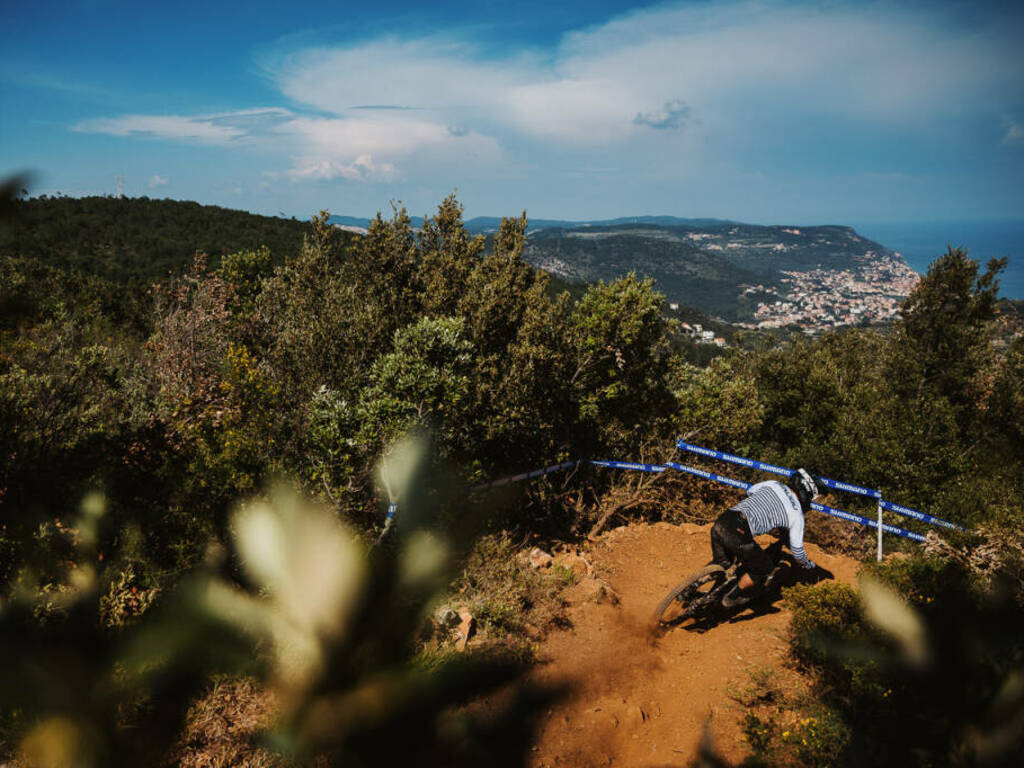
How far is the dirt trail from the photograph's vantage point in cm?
540

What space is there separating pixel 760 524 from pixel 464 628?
425 cm

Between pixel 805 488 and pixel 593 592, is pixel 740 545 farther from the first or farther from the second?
pixel 593 592

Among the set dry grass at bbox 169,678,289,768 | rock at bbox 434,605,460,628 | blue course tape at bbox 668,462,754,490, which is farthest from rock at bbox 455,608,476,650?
blue course tape at bbox 668,462,754,490

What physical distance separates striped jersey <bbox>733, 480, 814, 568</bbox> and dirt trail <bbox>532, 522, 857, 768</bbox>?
142cm

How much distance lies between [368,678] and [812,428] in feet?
65.4

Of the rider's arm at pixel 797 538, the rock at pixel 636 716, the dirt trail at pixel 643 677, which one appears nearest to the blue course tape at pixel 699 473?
the dirt trail at pixel 643 677

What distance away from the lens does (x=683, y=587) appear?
718 centimetres

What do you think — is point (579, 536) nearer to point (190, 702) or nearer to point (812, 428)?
point (190, 702)

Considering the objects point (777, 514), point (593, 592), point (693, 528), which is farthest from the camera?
point (693, 528)

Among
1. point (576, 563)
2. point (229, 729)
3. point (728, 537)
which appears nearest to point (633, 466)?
point (576, 563)

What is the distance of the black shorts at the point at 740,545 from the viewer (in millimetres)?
6625

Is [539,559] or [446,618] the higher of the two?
[446,618]

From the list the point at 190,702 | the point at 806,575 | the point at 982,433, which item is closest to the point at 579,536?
the point at 806,575

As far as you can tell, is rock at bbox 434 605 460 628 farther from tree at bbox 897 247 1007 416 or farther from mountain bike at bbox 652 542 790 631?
tree at bbox 897 247 1007 416
